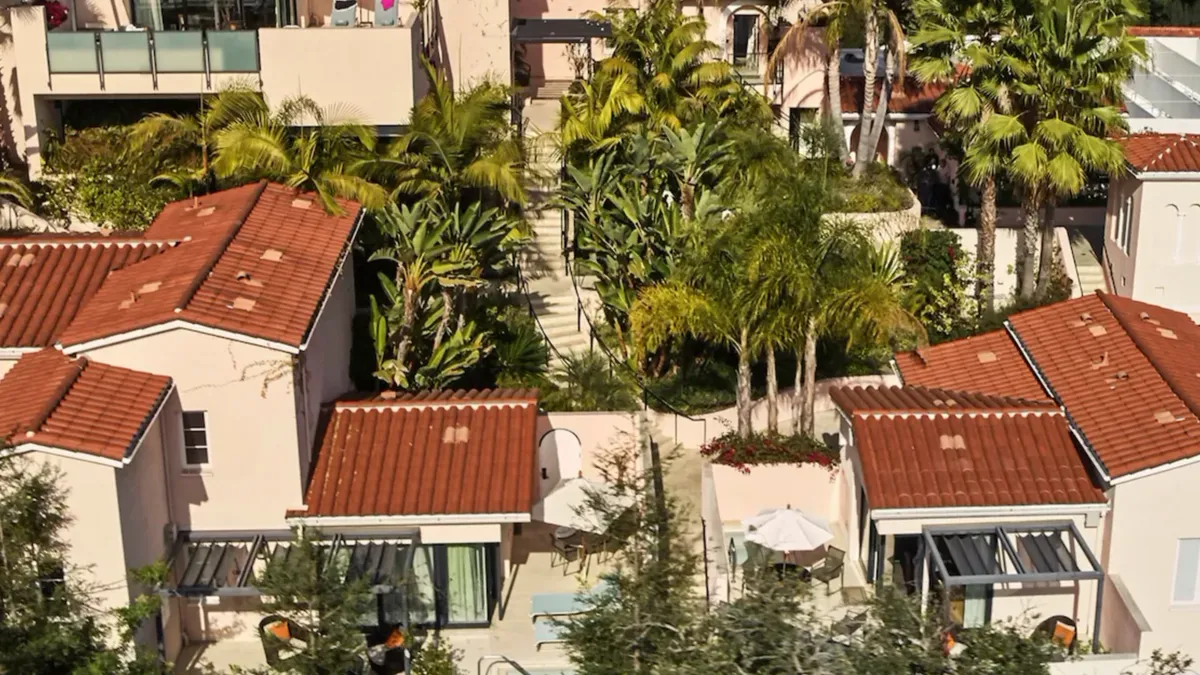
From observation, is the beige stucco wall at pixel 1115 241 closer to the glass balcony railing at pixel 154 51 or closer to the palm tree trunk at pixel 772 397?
the palm tree trunk at pixel 772 397

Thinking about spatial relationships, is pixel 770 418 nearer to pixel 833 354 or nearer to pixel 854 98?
pixel 833 354

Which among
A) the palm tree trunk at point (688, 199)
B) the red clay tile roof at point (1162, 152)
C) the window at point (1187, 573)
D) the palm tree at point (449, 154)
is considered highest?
the palm tree at point (449, 154)

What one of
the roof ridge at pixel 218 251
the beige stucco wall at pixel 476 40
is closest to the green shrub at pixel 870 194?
the beige stucco wall at pixel 476 40

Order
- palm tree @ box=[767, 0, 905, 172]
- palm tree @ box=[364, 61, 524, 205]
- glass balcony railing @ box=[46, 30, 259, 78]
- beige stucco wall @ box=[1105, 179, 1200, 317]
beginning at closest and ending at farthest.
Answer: palm tree @ box=[364, 61, 524, 205] → glass balcony railing @ box=[46, 30, 259, 78] → beige stucco wall @ box=[1105, 179, 1200, 317] → palm tree @ box=[767, 0, 905, 172]

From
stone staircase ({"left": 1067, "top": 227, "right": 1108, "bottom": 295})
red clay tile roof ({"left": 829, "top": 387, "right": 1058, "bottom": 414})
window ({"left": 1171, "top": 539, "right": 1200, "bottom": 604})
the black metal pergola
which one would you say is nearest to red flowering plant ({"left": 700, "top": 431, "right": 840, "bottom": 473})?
red clay tile roof ({"left": 829, "top": 387, "right": 1058, "bottom": 414})

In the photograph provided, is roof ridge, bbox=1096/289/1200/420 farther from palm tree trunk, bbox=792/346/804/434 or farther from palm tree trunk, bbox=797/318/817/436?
palm tree trunk, bbox=792/346/804/434

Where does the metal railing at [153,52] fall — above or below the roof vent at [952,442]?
above
